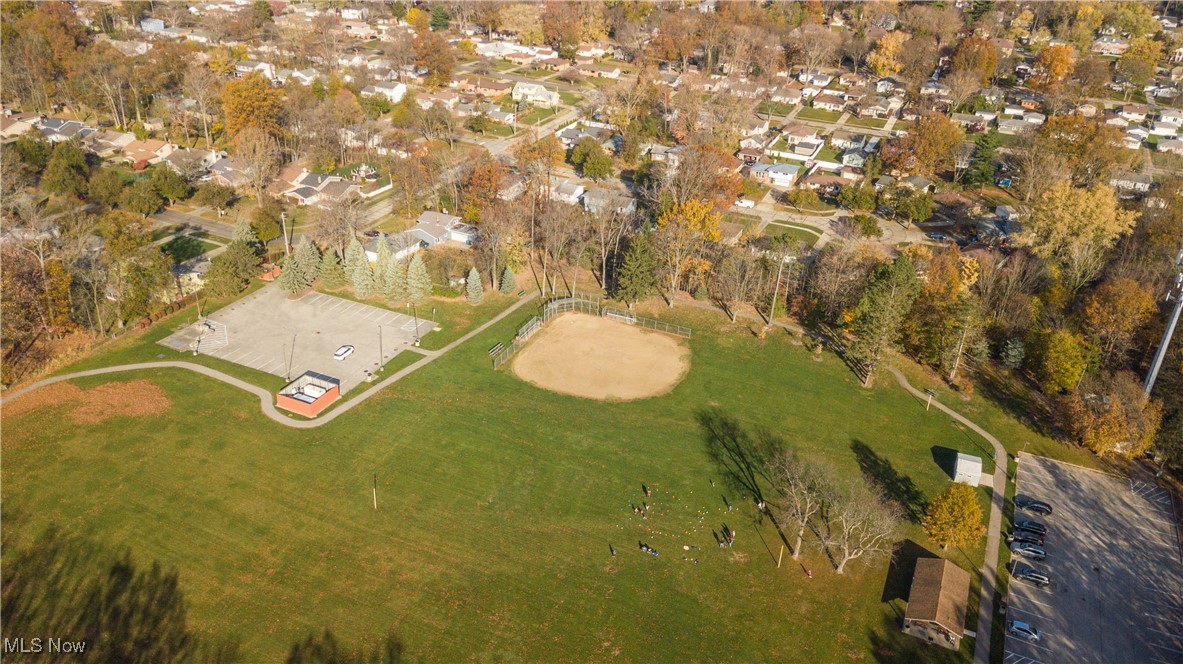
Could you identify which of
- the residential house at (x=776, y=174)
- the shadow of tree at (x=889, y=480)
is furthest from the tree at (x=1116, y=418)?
the residential house at (x=776, y=174)

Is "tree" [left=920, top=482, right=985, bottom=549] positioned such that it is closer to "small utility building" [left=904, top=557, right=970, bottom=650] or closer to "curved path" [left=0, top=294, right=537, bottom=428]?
"small utility building" [left=904, top=557, right=970, bottom=650]

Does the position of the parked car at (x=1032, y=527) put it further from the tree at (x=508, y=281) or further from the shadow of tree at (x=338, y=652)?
the tree at (x=508, y=281)

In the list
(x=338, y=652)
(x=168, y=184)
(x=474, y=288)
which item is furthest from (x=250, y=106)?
(x=338, y=652)

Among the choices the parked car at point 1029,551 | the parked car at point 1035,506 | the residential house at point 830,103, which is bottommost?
the parked car at point 1029,551

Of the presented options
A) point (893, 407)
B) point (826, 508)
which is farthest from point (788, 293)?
point (826, 508)

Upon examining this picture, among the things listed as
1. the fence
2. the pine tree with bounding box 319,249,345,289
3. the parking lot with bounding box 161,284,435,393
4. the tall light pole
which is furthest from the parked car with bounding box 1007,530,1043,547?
the pine tree with bounding box 319,249,345,289
